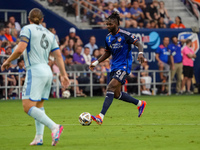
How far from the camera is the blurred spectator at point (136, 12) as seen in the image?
26281mm

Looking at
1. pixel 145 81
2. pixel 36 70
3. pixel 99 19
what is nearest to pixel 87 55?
pixel 99 19

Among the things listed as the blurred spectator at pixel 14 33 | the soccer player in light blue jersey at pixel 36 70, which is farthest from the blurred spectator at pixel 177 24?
the soccer player in light blue jersey at pixel 36 70

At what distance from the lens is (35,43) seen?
8.48 metres

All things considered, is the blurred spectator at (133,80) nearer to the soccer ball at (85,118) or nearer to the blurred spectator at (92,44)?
the blurred spectator at (92,44)

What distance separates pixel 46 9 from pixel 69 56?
3472 millimetres

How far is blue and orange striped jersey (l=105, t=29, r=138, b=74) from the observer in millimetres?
12133

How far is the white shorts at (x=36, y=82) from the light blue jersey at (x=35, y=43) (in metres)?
0.11

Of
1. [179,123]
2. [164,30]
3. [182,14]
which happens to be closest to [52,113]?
[179,123]

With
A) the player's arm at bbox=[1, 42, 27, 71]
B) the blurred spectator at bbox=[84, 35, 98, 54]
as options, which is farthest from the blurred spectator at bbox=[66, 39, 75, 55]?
the player's arm at bbox=[1, 42, 27, 71]

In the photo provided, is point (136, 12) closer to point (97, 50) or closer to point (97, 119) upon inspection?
point (97, 50)

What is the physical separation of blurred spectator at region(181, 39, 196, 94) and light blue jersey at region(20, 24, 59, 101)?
58.3 feet

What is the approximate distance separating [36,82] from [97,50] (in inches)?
598

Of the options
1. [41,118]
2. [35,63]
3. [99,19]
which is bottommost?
[41,118]

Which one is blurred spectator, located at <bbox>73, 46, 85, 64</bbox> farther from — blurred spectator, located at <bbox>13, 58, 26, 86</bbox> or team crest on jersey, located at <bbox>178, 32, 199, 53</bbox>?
team crest on jersey, located at <bbox>178, 32, 199, 53</bbox>
